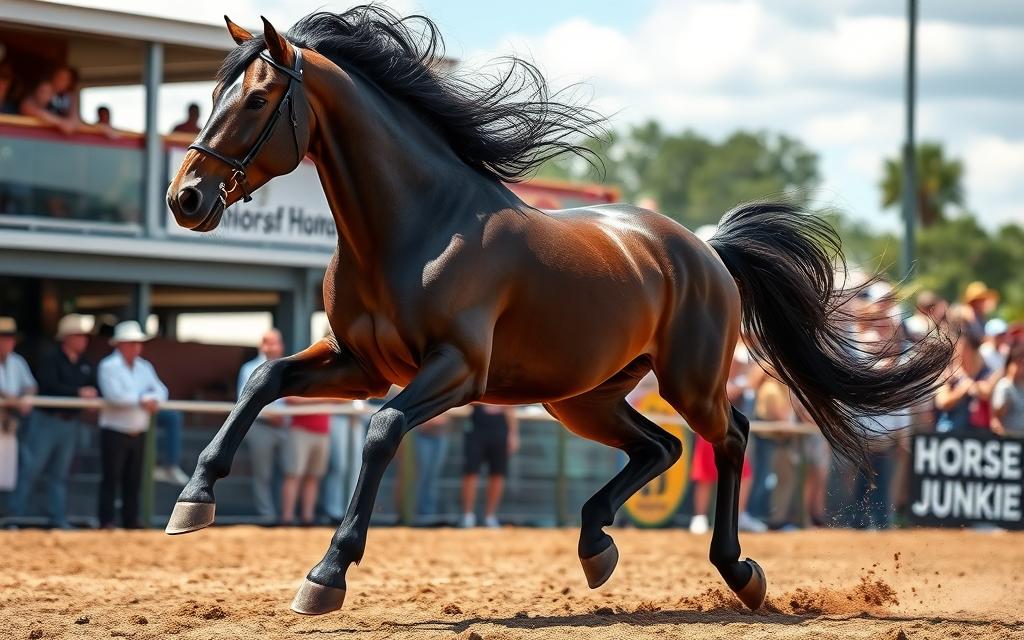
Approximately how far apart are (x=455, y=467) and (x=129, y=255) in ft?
13.2

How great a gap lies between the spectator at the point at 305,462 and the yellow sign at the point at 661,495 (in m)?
3.11

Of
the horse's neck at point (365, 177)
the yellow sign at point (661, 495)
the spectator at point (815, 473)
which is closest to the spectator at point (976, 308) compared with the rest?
the spectator at point (815, 473)

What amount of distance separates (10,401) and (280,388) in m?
6.41

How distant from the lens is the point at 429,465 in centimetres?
1314

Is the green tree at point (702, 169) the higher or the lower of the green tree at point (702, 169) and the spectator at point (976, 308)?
the higher

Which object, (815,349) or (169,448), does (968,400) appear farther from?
(169,448)

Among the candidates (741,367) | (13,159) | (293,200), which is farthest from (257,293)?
(741,367)

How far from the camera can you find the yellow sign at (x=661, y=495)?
46.0ft

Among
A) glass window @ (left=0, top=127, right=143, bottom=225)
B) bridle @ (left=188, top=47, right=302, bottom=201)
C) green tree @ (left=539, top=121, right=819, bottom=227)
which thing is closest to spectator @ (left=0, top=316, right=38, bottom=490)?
glass window @ (left=0, top=127, right=143, bottom=225)

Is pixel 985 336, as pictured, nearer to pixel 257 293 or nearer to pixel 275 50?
pixel 257 293

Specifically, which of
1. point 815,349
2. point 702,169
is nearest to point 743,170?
point 702,169

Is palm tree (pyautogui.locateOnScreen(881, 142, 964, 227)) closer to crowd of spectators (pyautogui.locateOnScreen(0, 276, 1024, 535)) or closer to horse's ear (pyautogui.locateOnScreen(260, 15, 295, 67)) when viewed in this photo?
crowd of spectators (pyautogui.locateOnScreen(0, 276, 1024, 535))

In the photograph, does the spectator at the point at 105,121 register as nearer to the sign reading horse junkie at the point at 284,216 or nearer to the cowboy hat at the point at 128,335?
the sign reading horse junkie at the point at 284,216

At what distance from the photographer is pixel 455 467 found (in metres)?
13.3
